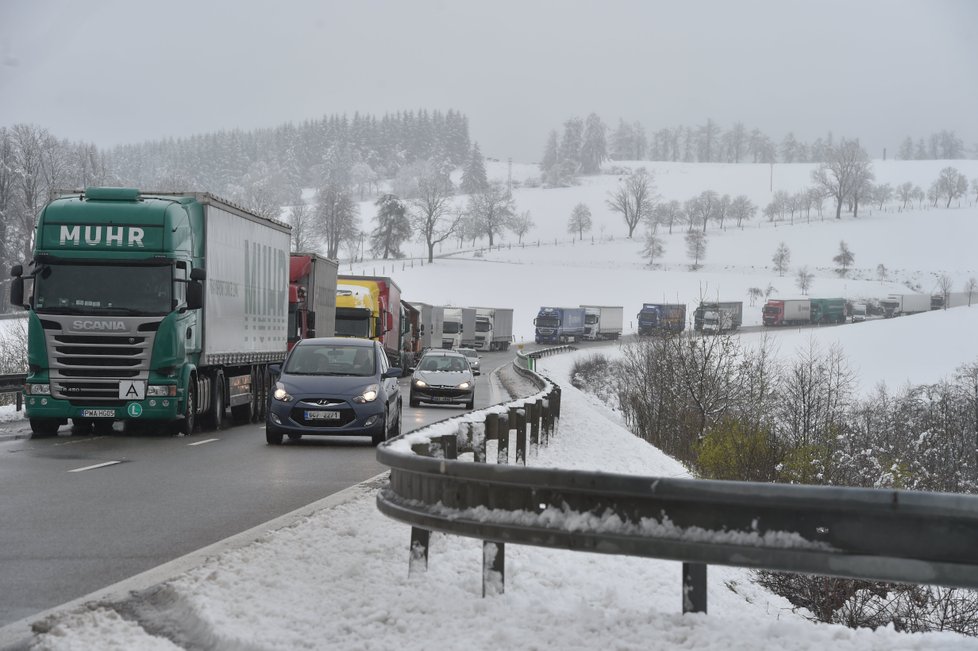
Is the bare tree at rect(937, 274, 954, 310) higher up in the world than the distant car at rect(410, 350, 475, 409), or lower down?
higher up

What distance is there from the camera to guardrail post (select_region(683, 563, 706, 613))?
595 cm

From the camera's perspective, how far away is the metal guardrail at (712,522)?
5340 mm

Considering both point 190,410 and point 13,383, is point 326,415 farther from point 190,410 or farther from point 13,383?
point 13,383

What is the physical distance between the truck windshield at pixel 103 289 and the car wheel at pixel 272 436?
9.10 ft

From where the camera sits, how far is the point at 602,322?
114m

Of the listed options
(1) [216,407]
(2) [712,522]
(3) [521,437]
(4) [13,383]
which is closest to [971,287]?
(4) [13,383]

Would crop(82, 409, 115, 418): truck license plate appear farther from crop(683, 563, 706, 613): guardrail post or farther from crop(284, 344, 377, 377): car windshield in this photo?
crop(683, 563, 706, 613): guardrail post

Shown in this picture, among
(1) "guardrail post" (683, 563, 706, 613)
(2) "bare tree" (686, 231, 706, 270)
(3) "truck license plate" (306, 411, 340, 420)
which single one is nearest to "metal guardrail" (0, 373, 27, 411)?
(3) "truck license plate" (306, 411, 340, 420)

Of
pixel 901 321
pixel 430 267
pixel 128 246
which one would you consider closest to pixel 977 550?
pixel 128 246

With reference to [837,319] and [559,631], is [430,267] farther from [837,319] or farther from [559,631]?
[559,631]

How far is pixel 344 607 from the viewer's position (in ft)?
21.0

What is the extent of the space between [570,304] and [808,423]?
7632 centimetres

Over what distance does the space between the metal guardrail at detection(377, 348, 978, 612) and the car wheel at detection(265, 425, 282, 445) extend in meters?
13.1

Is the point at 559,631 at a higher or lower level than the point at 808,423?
higher
